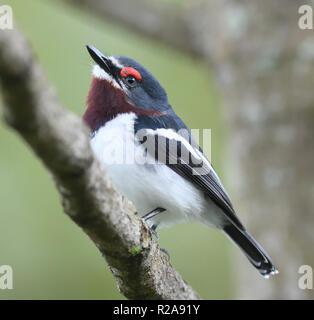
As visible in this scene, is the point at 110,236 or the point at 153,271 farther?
the point at 153,271

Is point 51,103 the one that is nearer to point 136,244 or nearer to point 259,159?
point 136,244

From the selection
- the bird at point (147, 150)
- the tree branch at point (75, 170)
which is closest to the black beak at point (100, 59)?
the bird at point (147, 150)

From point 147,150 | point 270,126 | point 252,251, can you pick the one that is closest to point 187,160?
point 147,150

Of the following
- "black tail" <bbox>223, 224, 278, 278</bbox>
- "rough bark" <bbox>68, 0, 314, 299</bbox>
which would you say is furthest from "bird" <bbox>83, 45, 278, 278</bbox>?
"rough bark" <bbox>68, 0, 314, 299</bbox>

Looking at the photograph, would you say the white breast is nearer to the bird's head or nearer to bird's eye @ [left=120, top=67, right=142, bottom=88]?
the bird's head

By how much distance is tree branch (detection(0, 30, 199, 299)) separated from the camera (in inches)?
60.6

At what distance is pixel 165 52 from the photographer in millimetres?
6500

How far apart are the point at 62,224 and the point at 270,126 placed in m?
2.68

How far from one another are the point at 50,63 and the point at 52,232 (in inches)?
79.6

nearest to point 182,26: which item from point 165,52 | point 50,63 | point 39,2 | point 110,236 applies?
point 165,52

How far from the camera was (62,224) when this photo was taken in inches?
251

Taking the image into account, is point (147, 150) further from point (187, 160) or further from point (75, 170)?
point (75, 170)

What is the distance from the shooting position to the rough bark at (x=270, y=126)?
5.28 meters
